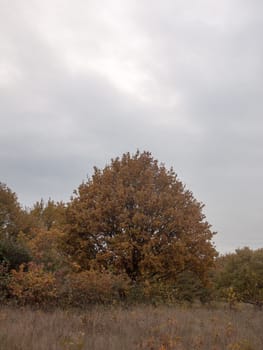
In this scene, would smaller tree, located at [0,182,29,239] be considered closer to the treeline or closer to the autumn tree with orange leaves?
the treeline

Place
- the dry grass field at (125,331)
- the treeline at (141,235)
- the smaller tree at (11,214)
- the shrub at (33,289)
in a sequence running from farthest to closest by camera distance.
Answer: the smaller tree at (11,214) → the treeline at (141,235) → the shrub at (33,289) → the dry grass field at (125,331)

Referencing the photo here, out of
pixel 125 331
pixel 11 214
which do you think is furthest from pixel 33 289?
pixel 11 214

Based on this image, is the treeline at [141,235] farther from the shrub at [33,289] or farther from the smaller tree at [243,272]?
the shrub at [33,289]

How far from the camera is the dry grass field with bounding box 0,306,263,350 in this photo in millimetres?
8477

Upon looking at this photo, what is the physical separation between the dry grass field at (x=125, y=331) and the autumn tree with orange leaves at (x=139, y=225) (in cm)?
1157

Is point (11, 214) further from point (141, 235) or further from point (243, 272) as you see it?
point (243, 272)

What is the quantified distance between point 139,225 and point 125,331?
15.5 m

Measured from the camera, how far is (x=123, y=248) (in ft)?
82.4

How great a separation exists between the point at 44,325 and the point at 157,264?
14811 mm

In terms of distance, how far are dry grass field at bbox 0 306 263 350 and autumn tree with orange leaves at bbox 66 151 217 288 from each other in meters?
11.6

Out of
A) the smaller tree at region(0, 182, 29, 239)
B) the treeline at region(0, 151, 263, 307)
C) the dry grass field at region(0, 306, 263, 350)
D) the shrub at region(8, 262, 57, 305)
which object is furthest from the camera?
the smaller tree at region(0, 182, 29, 239)

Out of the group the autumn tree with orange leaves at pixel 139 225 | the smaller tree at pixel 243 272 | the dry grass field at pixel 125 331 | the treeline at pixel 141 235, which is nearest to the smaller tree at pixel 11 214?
the treeline at pixel 141 235

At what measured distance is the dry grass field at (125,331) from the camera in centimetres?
848

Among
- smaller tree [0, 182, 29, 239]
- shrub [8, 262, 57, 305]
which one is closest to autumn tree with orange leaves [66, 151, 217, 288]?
shrub [8, 262, 57, 305]
